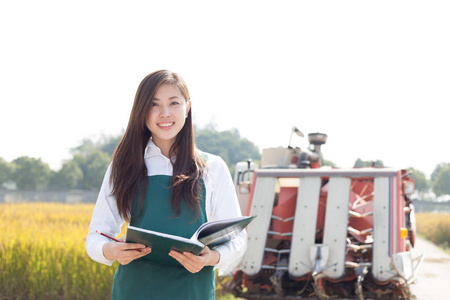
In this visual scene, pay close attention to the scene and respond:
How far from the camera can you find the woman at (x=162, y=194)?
7.17ft

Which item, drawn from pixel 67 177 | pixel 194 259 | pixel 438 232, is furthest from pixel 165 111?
pixel 67 177

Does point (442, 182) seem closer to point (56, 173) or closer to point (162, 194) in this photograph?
point (56, 173)

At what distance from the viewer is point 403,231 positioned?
6480mm

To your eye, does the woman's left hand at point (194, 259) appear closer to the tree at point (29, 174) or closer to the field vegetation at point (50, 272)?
the field vegetation at point (50, 272)

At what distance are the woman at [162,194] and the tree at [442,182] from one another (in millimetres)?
71994

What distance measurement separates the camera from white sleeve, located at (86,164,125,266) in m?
2.21

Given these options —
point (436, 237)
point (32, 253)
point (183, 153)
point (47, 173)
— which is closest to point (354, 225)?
point (32, 253)

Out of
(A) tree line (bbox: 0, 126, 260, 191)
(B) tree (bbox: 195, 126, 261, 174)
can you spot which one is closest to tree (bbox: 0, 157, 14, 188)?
(A) tree line (bbox: 0, 126, 260, 191)

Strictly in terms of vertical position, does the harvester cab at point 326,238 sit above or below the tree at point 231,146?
below

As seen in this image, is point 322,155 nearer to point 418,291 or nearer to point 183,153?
point 418,291

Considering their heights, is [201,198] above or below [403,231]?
above

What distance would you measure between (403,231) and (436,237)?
16739 millimetres

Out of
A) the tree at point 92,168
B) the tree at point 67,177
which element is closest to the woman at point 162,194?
the tree at point 92,168

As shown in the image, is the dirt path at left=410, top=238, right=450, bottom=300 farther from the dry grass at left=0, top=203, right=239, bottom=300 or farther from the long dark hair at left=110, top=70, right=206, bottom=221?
the long dark hair at left=110, top=70, right=206, bottom=221
